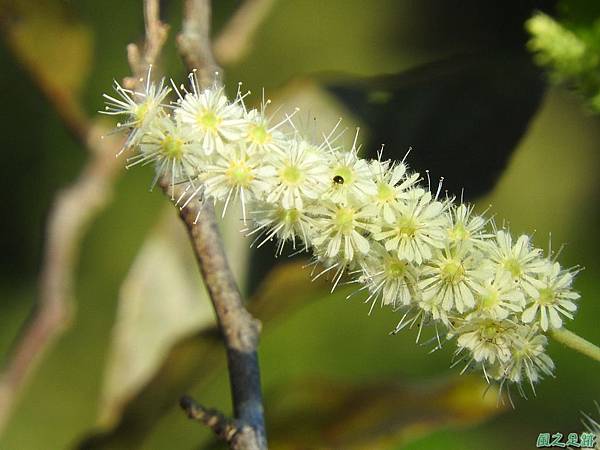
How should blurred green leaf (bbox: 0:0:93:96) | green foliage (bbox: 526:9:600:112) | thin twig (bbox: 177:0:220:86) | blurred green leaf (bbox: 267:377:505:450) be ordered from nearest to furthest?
green foliage (bbox: 526:9:600:112) < thin twig (bbox: 177:0:220:86) < blurred green leaf (bbox: 267:377:505:450) < blurred green leaf (bbox: 0:0:93:96)

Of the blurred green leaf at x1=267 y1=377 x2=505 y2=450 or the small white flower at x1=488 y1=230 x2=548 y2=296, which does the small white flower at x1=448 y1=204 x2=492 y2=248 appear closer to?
the small white flower at x1=488 y1=230 x2=548 y2=296

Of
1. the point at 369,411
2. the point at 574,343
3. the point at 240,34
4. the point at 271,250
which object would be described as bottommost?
the point at 574,343

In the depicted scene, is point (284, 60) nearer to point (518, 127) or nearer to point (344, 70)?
point (344, 70)

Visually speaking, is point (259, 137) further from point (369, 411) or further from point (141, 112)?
point (369, 411)

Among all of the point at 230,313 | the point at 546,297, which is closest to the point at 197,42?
the point at 230,313

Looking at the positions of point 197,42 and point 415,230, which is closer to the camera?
point 415,230

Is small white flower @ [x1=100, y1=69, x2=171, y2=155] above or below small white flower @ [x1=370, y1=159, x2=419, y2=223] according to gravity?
above

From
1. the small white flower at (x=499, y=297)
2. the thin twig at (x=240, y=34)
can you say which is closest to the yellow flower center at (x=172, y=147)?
the small white flower at (x=499, y=297)

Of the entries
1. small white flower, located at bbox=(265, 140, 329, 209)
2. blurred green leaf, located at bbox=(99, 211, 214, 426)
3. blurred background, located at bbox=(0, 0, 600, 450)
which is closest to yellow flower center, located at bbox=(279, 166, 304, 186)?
small white flower, located at bbox=(265, 140, 329, 209)
